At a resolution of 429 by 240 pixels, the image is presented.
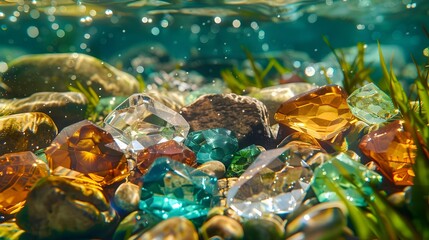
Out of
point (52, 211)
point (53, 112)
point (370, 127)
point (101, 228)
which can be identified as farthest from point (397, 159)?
point (53, 112)

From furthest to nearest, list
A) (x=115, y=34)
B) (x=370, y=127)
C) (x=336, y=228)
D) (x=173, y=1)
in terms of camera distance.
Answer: (x=115, y=34)
(x=173, y=1)
(x=370, y=127)
(x=336, y=228)

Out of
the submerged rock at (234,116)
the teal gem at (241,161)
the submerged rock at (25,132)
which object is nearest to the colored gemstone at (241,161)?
the teal gem at (241,161)

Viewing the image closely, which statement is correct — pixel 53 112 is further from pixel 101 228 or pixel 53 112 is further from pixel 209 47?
pixel 209 47

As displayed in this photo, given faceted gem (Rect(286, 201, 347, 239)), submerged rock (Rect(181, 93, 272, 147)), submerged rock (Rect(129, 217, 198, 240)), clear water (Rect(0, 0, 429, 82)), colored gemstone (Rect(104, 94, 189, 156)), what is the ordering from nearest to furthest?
faceted gem (Rect(286, 201, 347, 239)), submerged rock (Rect(129, 217, 198, 240)), colored gemstone (Rect(104, 94, 189, 156)), submerged rock (Rect(181, 93, 272, 147)), clear water (Rect(0, 0, 429, 82))

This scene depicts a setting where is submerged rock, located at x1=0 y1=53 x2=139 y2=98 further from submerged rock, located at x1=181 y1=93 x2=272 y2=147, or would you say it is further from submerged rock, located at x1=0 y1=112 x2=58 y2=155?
submerged rock, located at x1=181 y1=93 x2=272 y2=147

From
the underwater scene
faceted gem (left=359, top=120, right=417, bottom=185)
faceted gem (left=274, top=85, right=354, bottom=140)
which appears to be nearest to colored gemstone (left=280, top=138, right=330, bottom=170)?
the underwater scene

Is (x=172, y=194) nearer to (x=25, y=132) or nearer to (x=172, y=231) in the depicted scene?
(x=172, y=231)
